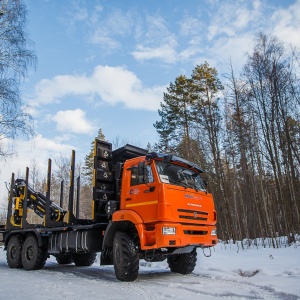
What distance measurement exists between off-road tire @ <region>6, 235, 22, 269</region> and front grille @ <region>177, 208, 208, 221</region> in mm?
6458

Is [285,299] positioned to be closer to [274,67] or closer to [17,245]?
[17,245]

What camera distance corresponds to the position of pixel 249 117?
19.5m

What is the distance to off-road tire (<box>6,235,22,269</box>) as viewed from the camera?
1073 cm

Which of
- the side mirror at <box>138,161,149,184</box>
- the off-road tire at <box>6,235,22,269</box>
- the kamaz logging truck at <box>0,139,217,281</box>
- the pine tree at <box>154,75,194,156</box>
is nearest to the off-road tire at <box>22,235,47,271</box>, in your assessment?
the kamaz logging truck at <box>0,139,217,281</box>

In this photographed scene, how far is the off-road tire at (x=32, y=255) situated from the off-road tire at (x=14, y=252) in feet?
1.25

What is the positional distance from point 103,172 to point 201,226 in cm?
306

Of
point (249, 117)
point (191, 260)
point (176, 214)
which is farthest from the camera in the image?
point (249, 117)

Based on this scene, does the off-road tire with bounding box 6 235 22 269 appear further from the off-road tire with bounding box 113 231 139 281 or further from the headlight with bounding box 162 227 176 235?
the headlight with bounding box 162 227 176 235

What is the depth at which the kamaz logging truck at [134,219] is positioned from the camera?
7.05m

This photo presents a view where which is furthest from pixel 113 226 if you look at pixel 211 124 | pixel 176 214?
pixel 211 124

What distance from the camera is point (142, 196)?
24.4ft

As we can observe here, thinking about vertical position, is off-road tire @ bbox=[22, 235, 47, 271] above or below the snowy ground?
above

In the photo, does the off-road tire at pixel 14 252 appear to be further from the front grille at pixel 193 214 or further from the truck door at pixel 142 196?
the front grille at pixel 193 214

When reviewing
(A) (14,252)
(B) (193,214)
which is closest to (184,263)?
(B) (193,214)
